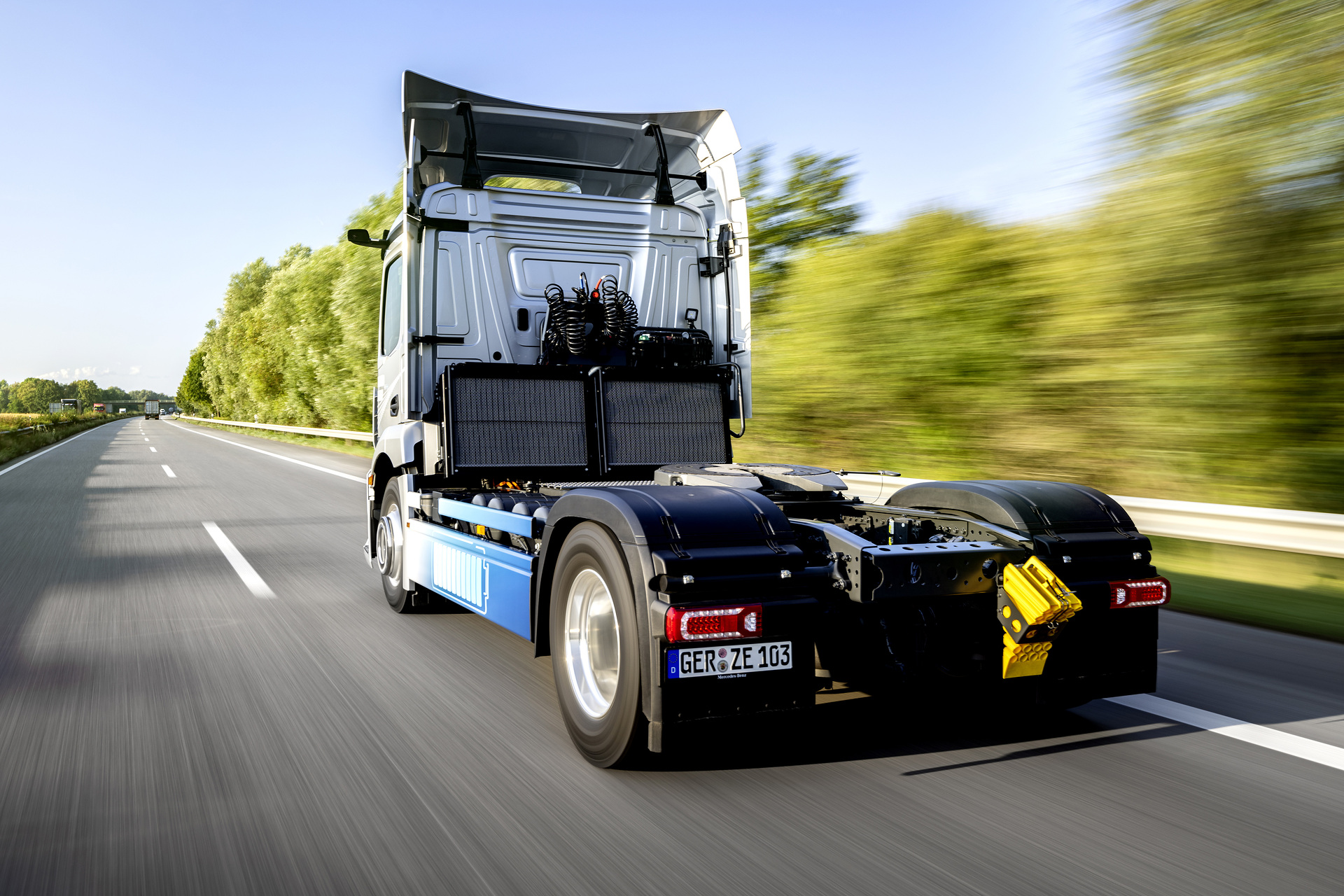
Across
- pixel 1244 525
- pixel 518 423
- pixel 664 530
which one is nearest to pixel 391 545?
pixel 518 423

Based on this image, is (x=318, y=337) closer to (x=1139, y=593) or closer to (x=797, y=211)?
(x=797, y=211)

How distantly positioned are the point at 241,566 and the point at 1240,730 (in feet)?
25.2

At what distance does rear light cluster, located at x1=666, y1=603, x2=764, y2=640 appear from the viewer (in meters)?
3.39

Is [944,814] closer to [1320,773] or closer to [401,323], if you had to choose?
[1320,773]

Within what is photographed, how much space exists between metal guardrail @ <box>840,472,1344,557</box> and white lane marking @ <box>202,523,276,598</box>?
451cm

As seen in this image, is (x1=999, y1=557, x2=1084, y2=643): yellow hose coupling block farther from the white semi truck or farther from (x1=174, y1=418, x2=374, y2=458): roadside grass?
(x1=174, y1=418, x2=374, y2=458): roadside grass

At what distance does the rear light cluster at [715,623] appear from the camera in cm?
339

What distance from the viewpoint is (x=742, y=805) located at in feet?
11.1

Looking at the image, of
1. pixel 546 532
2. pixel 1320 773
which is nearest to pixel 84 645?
pixel 546 532

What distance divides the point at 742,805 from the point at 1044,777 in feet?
3.85

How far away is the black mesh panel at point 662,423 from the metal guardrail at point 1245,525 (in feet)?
3.44

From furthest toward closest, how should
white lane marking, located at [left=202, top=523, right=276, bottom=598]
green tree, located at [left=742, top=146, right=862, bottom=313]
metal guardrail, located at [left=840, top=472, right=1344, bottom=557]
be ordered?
green tree, located at [left=742, top=146, right=862, bottom=313] < white lane marking, located at [left=202, top=523, right=276, bottom=598] < metal guardrail, located at [left=840, top=472, right=1344, bottom=557]

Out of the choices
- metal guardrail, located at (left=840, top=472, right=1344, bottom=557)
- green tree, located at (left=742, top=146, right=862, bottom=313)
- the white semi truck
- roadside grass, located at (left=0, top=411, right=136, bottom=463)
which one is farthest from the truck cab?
roadside grass, located at (left=0, top=411, right=136, bottom=463)

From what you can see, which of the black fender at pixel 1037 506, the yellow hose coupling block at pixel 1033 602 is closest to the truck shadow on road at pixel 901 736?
the yellow hose coupling block at pixel 1033 602
